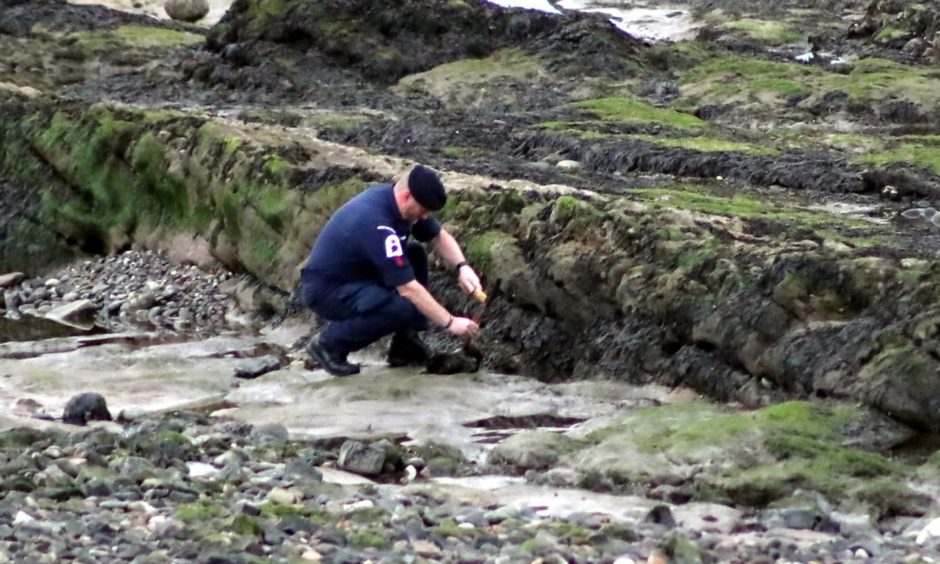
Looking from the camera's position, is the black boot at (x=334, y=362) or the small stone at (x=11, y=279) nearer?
the black boot at (x=334, y=362)

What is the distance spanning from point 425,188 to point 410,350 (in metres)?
1.81

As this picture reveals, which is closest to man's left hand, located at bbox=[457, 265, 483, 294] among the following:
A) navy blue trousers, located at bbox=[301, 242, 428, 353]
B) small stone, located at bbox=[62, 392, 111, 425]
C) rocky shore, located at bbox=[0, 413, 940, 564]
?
navy blue trousers, located at bbox=[301, 242, 428, 353]

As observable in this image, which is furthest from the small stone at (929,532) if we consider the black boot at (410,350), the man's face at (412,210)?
the black boot at (410,350)

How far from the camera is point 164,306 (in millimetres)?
17812

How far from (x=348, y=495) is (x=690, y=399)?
144 inches

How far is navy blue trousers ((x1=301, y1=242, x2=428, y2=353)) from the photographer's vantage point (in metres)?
12.3

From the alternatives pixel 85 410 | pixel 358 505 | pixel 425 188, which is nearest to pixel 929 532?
pixel 358 505

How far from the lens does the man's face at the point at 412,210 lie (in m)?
11.7

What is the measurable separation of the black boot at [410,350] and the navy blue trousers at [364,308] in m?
0.24

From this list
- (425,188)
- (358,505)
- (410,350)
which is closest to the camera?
(358,505)

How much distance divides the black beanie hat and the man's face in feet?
0.18

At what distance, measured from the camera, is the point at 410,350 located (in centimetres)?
1273

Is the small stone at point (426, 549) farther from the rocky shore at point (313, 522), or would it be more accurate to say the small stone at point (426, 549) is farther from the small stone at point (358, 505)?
the small stone at point (358, 505)

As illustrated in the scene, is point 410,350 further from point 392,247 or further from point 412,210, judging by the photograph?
point 412,210
